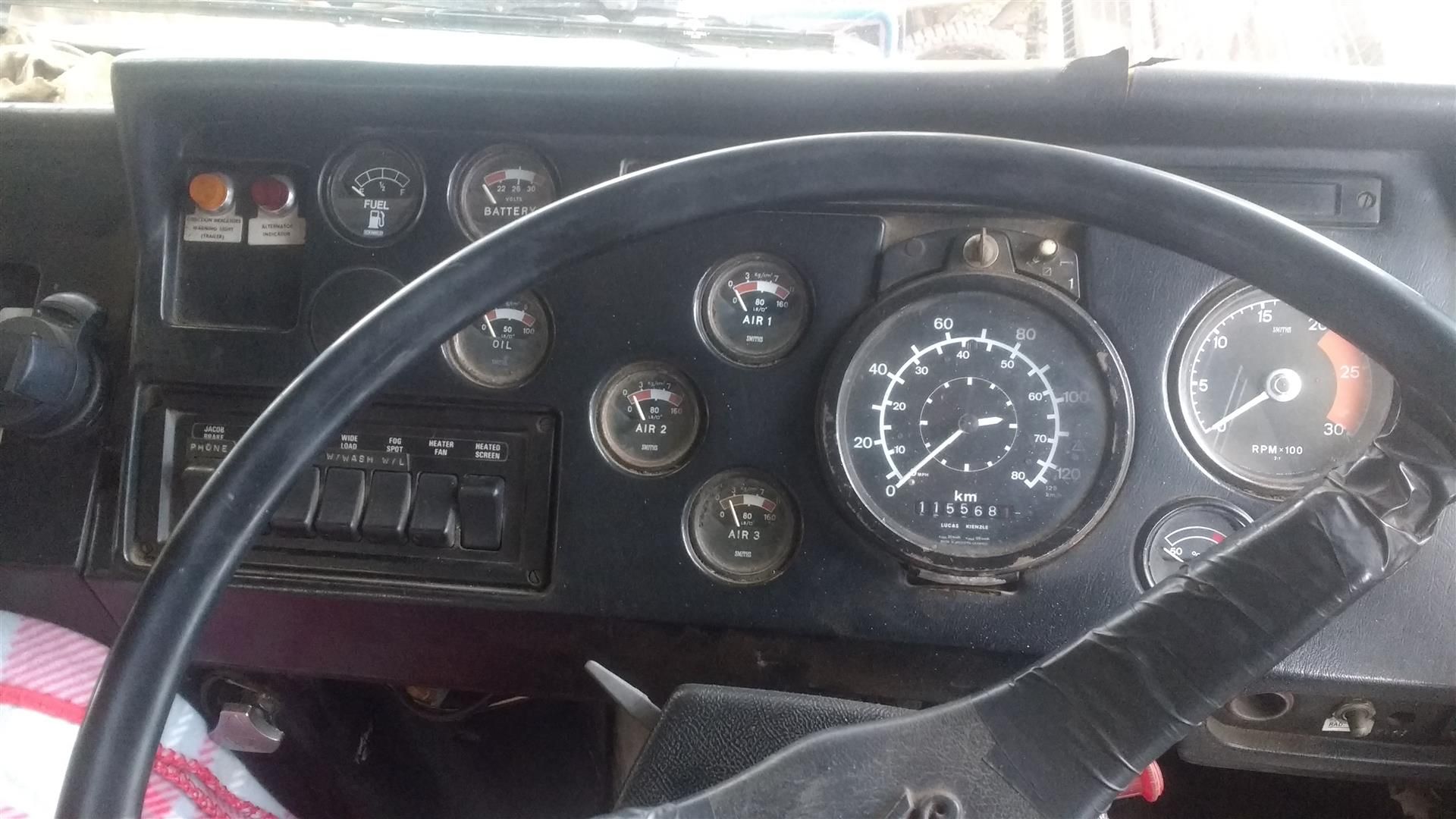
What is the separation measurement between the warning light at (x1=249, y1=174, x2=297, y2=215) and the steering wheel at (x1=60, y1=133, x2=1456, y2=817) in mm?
492

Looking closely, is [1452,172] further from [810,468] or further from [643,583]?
[643,583]

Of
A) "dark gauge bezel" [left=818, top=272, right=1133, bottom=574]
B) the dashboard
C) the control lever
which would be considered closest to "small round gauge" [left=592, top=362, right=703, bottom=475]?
the dashboard

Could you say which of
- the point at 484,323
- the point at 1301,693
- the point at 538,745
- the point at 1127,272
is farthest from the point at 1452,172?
the point at 538,745

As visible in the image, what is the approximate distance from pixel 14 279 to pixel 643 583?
0.80 metres

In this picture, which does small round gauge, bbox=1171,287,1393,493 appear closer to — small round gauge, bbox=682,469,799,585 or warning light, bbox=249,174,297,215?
small round gauge, bbox=682,469,799,585

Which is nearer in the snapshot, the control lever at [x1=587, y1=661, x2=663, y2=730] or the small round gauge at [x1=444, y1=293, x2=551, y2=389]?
the control lever at [x1=587, y1=661, x2=663, y2=730]

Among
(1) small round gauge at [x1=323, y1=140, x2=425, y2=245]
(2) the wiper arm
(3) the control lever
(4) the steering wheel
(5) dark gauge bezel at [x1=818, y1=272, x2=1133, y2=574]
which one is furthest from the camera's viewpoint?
(2) the wiper arm

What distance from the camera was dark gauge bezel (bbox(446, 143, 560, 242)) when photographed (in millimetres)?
1018

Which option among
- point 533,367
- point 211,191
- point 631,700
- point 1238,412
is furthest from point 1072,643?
point 211,191

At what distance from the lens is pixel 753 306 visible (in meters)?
0.99

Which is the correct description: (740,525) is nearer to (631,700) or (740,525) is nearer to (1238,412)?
(631,700)

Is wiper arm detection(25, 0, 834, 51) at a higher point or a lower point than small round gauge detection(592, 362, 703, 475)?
higher

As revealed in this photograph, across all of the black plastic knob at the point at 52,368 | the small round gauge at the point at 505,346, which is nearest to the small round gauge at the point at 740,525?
the small round gauge at the point at 505,346

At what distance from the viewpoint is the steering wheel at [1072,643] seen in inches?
22.0
